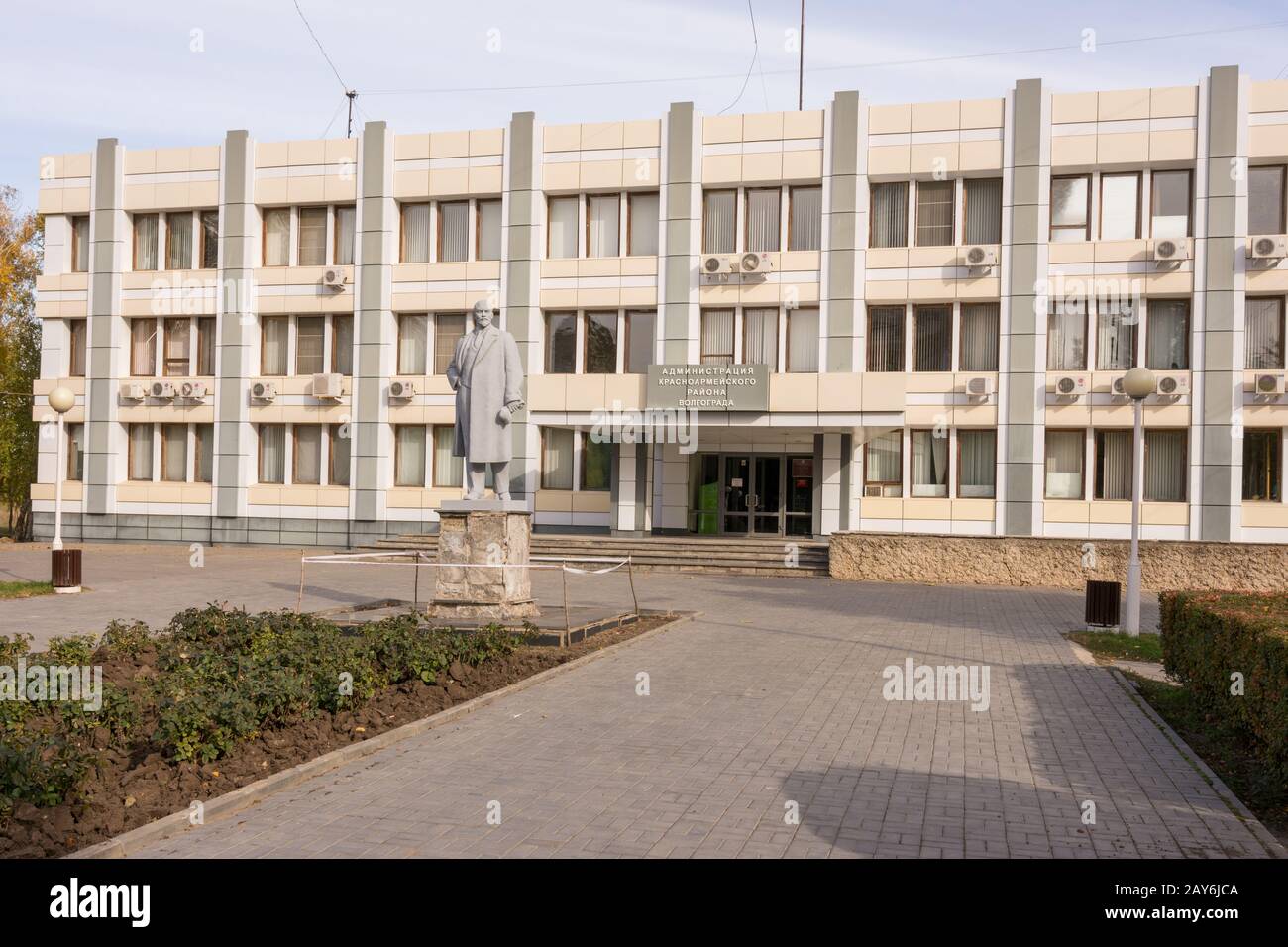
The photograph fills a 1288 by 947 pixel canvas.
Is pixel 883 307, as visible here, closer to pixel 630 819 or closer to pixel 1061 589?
pixel 1061 589

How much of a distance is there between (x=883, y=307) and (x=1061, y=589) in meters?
9.32

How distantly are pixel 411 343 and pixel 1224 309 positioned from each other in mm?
20738

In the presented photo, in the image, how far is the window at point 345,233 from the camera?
31.3 metres

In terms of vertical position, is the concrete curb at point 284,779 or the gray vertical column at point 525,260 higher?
the gray vertical column at point 525,260

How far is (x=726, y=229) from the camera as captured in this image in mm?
28797

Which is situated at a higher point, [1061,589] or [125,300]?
[125,300]

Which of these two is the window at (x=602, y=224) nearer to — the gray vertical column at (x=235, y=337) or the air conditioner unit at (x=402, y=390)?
the air conditioner unit at (x=402, y=390)

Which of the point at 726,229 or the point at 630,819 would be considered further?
the point at 726,229

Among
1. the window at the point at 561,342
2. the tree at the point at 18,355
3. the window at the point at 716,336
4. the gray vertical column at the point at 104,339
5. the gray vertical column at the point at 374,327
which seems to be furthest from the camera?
the tree at the point at 18,355

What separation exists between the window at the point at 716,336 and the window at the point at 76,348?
744 inches

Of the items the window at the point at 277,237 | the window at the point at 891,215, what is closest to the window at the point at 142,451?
the window at the point at 277,237

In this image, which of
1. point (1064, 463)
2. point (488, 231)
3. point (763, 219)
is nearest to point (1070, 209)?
point (1064, 463)

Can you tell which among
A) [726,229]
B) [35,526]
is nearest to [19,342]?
[35,526]

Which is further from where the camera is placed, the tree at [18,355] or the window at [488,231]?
the tree at [18,355]
